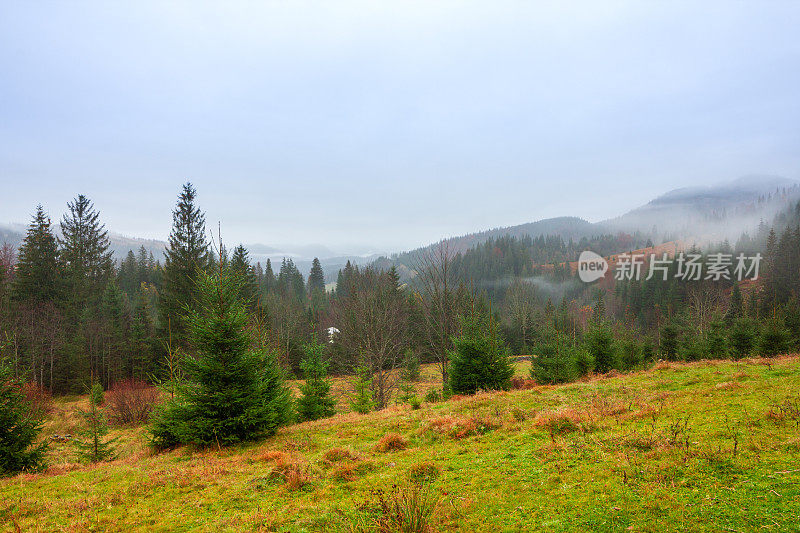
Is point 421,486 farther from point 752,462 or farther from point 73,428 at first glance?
point 73,428

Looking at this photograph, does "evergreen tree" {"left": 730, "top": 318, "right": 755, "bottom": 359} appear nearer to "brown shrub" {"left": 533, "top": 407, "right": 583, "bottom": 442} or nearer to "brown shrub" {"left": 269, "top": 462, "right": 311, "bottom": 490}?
"brown shrub" {"left": 533, "top": 407, "right": 583, "bottom": 442}

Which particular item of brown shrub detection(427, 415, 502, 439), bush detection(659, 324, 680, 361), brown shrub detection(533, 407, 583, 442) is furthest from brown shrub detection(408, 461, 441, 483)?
bush detection(659, 324, 680, 361)

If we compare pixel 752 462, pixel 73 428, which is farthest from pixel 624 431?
pixel 73 428

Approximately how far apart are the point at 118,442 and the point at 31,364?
21238 millimetres

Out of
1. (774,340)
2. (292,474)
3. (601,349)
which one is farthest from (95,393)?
(774,340)

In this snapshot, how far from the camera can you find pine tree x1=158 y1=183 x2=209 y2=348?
104 ft

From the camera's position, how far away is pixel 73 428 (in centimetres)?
2062

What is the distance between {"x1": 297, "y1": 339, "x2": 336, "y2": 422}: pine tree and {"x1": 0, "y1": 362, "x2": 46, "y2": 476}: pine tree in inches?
343

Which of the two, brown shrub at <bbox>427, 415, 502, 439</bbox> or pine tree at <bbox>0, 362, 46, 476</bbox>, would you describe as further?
pine tree at <bbox>0, 362, 46, 476</bbox>

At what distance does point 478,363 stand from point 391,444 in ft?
29.4

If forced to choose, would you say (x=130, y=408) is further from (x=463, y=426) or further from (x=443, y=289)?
(x=463, y=426)

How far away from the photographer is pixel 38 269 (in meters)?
36.3

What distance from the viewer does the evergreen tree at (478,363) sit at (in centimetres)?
1662

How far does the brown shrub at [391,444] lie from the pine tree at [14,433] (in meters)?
10.6
